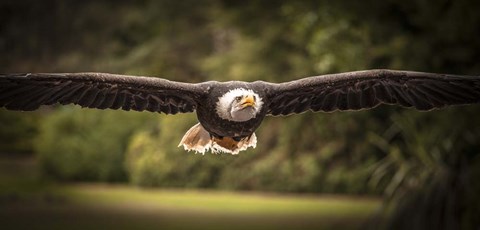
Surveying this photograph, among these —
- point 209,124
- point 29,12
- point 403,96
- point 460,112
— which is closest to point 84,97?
point 209,124

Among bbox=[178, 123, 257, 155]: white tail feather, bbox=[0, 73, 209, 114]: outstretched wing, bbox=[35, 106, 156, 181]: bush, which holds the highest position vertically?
bbox=[35, 106, 156, 181]: bush

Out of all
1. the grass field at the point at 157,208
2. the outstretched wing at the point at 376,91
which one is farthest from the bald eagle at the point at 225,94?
the grass field at the point at 157,208

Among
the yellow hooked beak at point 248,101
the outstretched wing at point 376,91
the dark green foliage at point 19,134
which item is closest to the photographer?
the yellow hooked beak at point 248,101

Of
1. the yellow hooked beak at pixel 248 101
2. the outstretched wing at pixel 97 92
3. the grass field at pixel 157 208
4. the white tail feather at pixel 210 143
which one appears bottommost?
the yellow hooked beak at pixel 248 101

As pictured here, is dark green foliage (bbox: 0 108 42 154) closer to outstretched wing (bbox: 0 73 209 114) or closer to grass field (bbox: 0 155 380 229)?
grass field (bbox: 0 155 380 229)

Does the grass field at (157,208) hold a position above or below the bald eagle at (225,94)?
above

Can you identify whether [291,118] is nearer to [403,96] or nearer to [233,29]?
[233,29]

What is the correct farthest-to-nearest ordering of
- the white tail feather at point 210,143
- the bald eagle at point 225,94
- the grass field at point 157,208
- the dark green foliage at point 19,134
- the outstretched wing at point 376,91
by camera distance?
1. the dark green foliage at point 19,134
2. the grass field at point 157,208
3. the outstretched wing at point 376,91
4. the white tail feather at point 210,143
5. the bald eagle at point 225,94

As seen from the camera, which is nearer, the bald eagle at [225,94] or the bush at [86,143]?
the bald eagle at [225,94]

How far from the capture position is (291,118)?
10.0 meters

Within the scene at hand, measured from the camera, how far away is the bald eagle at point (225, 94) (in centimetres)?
303

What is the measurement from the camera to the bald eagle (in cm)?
303

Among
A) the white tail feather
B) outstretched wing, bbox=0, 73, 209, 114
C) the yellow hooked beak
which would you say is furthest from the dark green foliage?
the yellow hooked beak

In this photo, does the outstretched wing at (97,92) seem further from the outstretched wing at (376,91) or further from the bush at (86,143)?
the bush at (86,143)
